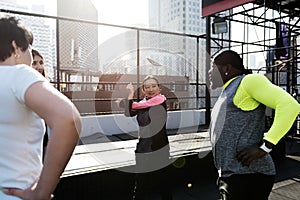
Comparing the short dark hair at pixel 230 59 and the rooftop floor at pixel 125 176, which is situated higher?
the short dark hair at pixel 230 59

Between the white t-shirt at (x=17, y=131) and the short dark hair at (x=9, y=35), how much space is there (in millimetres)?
60

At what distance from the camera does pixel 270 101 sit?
1.24 metres

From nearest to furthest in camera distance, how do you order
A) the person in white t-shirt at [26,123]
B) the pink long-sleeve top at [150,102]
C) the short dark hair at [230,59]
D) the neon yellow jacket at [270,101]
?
the person in white t-shirt at [26,123]
the neon yellow jacket at [270,101]
the short dark hair at [230,59]
the pink long-sleeve top at [150,102]

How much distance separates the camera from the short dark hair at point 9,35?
0.73 metres

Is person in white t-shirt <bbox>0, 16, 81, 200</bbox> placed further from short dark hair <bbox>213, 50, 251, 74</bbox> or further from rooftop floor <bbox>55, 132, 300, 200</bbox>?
rooftop floor <bbox>55, 132, 300, 200</bbox>

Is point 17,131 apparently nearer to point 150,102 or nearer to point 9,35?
point 9,35

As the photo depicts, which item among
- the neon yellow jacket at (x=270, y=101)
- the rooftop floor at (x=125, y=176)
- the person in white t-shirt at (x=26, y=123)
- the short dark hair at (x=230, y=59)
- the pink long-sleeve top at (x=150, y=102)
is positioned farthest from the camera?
the rooftop floor at (x=125, y=176)

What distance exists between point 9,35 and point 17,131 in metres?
0.28

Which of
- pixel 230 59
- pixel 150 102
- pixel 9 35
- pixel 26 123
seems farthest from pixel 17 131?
pixel 150 102

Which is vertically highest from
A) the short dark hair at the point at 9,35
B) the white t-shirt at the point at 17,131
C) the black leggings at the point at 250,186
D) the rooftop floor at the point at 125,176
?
the short dark hair at the point at 9,35

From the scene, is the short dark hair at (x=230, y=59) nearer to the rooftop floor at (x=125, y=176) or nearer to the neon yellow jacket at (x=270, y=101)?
the neon yellow jacket at (x=270, y=101)

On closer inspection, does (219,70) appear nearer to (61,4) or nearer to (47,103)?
(47,103)

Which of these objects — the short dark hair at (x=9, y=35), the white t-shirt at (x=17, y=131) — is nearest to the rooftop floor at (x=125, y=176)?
the white t-shirt at (x=17, y=131)

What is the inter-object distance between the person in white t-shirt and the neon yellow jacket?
2.93ft
